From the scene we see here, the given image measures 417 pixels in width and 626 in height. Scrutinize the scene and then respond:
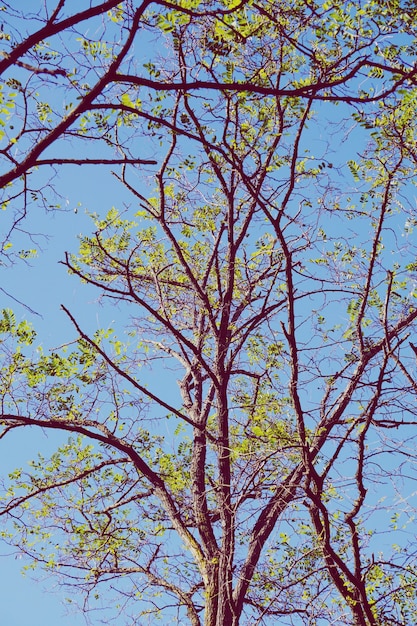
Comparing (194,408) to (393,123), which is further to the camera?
(194,408)

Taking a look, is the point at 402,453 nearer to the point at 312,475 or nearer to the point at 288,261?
the point at 312,475

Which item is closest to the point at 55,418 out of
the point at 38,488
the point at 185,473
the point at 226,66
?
the point at 38,488

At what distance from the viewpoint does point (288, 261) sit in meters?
4.74

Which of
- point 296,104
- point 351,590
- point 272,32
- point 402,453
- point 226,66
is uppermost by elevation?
point 272,32

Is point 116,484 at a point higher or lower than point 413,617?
higher

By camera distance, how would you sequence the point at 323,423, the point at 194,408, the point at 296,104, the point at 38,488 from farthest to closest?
the point at 194,408 < the point at 38,488 < the point at 323,423 < the point at 296,104

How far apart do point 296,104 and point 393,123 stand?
924mm

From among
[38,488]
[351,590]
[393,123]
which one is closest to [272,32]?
[393,123]

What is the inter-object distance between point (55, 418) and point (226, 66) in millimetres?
4538

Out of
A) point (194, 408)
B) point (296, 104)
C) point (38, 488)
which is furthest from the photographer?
point (194, 408)

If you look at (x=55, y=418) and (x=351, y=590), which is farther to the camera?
(x=55, y=418)

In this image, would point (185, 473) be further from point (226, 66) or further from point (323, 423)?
point (226, 66)

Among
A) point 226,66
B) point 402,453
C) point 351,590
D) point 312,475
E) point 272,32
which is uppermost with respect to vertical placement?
point 272,32

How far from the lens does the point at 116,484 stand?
8.48 m
